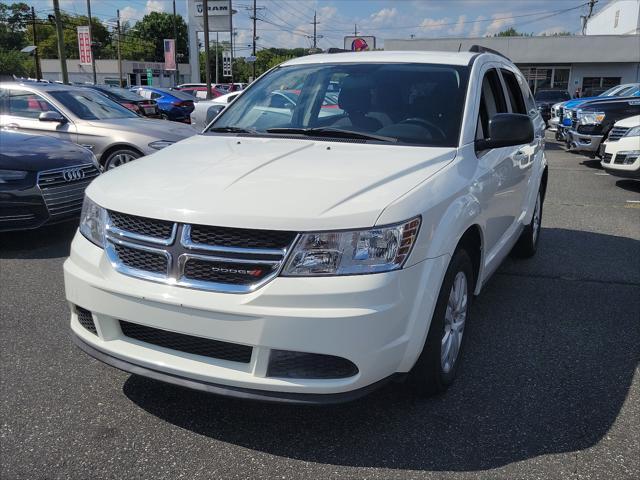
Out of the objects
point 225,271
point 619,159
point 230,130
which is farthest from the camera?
point 619,159

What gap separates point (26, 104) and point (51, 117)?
2.39ft

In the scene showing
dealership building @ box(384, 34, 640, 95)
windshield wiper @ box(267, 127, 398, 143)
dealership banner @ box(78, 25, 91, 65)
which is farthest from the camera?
dealership building @ box(384, 34, 640, 95)

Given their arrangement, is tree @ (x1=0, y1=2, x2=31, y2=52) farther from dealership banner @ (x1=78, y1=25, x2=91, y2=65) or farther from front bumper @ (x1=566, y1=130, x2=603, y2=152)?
front bumper @ (x1=566, y1=130, x2=603, y2=152)

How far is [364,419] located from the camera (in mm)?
2928

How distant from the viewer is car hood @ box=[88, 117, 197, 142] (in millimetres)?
8461

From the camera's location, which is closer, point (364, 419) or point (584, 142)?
point (364, 419)

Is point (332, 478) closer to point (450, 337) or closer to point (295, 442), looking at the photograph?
point (295, 442)

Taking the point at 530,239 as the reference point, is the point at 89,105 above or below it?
above

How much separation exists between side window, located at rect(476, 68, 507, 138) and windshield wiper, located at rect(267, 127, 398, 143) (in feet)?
2.03

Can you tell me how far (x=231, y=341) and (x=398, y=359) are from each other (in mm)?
710

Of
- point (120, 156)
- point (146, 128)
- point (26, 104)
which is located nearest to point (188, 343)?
point (120, 156)

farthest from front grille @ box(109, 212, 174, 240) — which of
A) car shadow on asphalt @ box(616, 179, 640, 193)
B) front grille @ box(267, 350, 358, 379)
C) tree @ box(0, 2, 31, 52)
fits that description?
tree @ box(0, 2, 31, 52)

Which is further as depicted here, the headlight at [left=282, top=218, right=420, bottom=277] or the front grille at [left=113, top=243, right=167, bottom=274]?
the front grille at [left=113, top=243, right=167, bottom=274]

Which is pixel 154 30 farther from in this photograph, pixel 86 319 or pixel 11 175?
pixel 86 319
